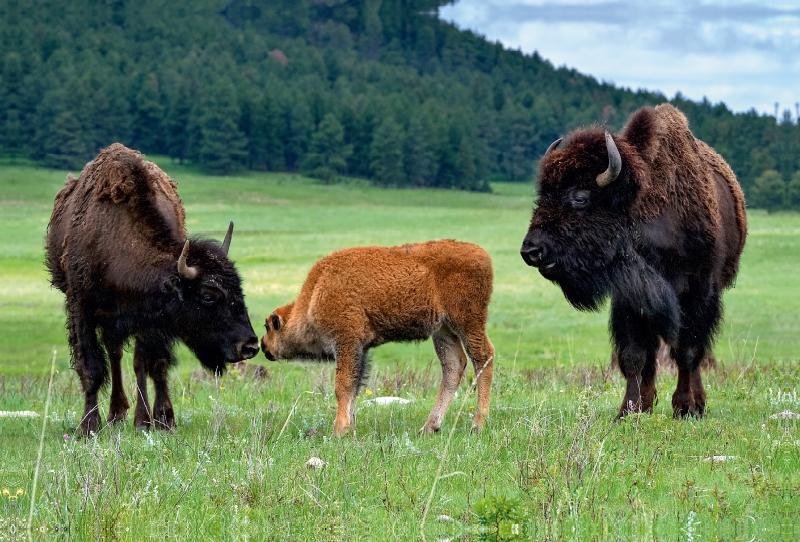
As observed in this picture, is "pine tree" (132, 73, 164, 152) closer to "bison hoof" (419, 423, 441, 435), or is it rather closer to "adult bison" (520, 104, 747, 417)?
"adult bison" (520, 104, 747, 417)

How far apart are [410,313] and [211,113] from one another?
109 m

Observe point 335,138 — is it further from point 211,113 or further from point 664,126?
point 664,126

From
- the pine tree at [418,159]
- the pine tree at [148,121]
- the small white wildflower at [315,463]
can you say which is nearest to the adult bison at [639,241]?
the small white wildflower at [315,463]

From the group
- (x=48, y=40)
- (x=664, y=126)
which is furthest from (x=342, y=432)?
(x=48, y=40)

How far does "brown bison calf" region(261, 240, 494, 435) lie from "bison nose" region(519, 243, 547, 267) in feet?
1.19

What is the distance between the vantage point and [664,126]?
338 inches

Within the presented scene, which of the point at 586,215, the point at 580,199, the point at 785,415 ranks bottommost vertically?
the point at 785,415

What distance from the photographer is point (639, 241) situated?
26.8 ft

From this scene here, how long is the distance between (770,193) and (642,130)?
87999 millimetres

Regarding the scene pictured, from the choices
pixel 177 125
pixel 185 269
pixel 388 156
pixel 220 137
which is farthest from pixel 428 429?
pixel 177 125

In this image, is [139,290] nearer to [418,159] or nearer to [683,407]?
[683,407]

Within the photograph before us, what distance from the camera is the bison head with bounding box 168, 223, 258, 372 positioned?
827 centimetres

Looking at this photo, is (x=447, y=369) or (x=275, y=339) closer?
(x=447, y=369)

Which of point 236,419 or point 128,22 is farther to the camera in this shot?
point 128,22
